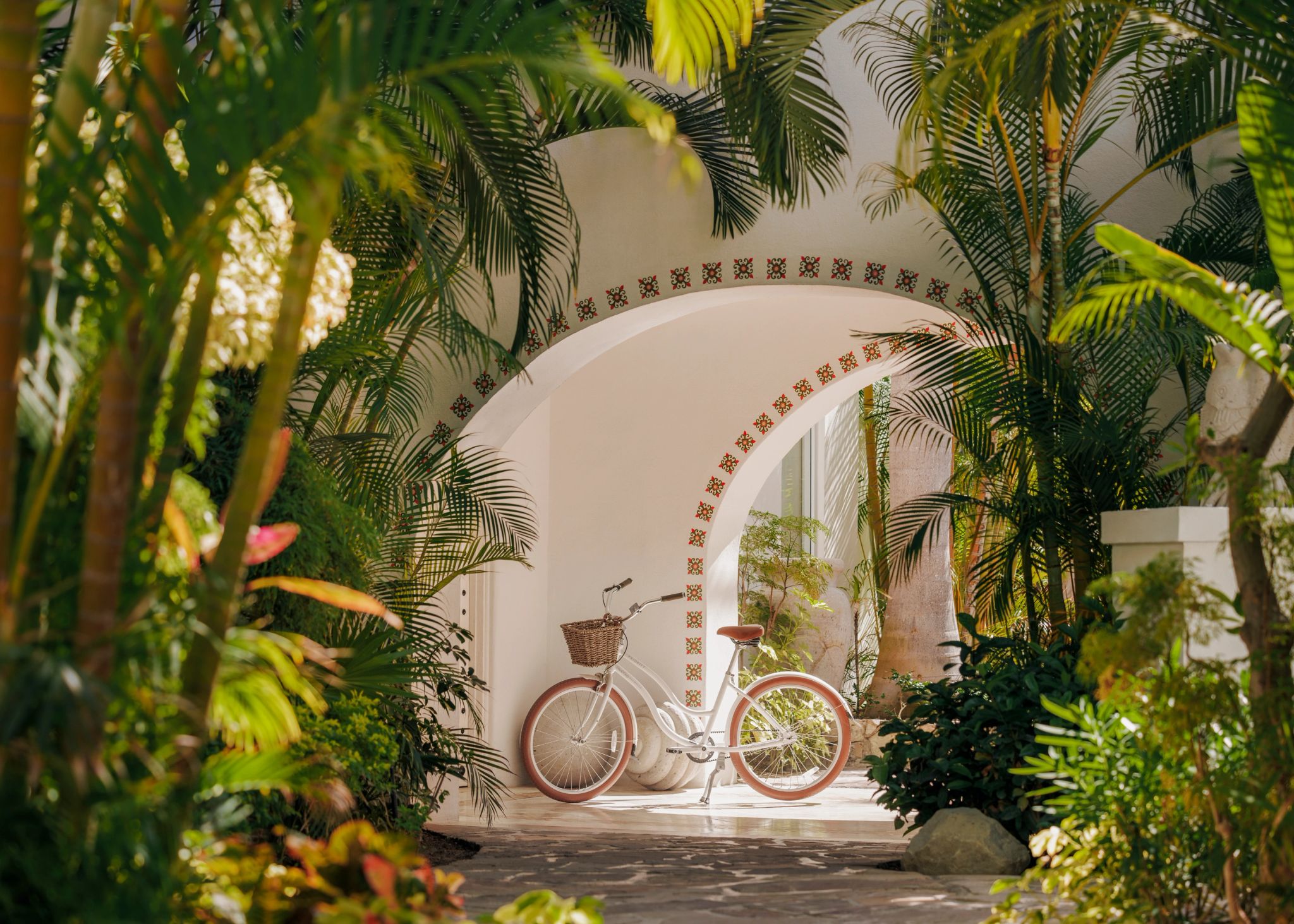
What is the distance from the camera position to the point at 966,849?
4133 mm

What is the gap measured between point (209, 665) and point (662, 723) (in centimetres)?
564

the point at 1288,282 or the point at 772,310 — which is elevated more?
the point at 772,310

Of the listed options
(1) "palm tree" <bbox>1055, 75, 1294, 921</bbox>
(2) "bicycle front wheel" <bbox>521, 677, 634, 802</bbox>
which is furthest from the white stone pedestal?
(2) "bicycle front wheel" <bbox>521, 677, 634, 802</bbox>

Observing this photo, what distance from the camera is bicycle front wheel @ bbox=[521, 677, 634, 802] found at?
23.5 feet

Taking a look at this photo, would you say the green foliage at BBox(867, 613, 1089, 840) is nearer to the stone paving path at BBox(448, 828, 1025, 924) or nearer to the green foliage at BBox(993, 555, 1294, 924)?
the stone paving path at BBox(448, 828, 1025, 924)

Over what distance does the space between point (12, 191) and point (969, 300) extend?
14.1 ft

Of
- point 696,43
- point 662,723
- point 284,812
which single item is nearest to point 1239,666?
point 696,43

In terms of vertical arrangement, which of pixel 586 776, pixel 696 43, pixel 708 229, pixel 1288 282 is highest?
pixel 708 229

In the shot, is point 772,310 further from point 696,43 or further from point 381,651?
point 696,43

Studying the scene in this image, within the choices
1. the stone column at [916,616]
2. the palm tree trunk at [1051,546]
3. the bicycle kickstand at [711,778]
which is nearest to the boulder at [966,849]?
the palm tree trunk at [1051,546]

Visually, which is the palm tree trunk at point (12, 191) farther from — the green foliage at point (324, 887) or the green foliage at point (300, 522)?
the green foliage at point (300, 522)

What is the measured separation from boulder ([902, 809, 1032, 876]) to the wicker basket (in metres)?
3.09

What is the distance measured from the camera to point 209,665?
1.65 metres

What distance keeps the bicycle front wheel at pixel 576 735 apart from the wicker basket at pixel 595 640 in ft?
0.52
